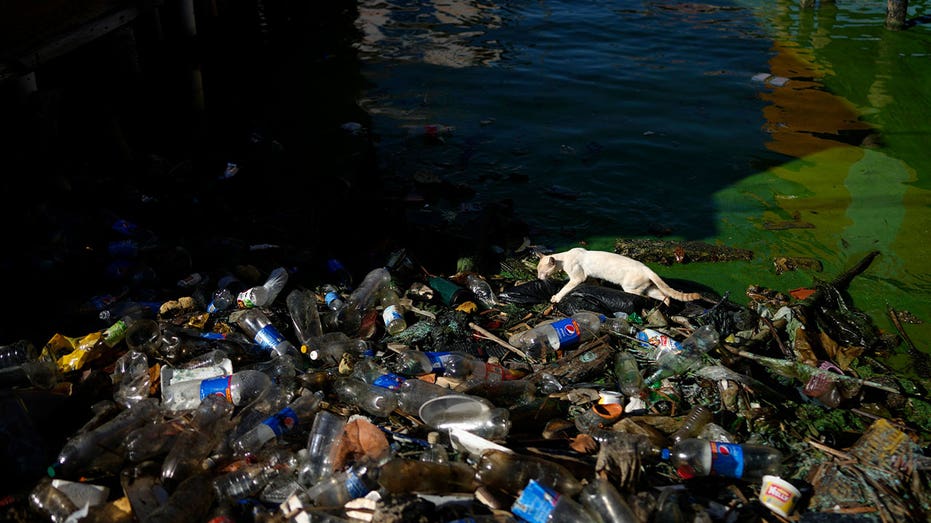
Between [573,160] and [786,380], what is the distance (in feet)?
14.1

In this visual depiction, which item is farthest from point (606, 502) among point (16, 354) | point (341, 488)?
point (16, 354)

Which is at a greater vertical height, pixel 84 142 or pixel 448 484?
pixel 84 142

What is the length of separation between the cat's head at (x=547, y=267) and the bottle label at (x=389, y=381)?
184 cm

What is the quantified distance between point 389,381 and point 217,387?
0.90m

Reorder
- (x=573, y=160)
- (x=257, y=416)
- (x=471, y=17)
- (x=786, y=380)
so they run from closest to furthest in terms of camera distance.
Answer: (x=257, y=416) < (x=786, y=380) < (x=573, y=160) < (x=471, y=17)

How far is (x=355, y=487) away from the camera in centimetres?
297

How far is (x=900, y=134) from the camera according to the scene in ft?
28.4

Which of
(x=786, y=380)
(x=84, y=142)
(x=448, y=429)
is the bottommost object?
(x=786, y=380)

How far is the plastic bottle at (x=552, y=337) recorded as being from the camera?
455cm

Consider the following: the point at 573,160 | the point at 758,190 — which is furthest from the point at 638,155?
the point at 758,190

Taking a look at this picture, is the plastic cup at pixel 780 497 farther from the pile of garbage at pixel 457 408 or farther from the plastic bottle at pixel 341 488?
the plastic bottle at pixel 341 488

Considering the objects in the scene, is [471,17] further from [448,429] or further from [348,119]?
[448,429]

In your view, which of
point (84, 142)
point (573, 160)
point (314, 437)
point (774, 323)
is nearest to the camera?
point (314, 437)

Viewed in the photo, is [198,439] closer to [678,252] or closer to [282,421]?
[282,421]
